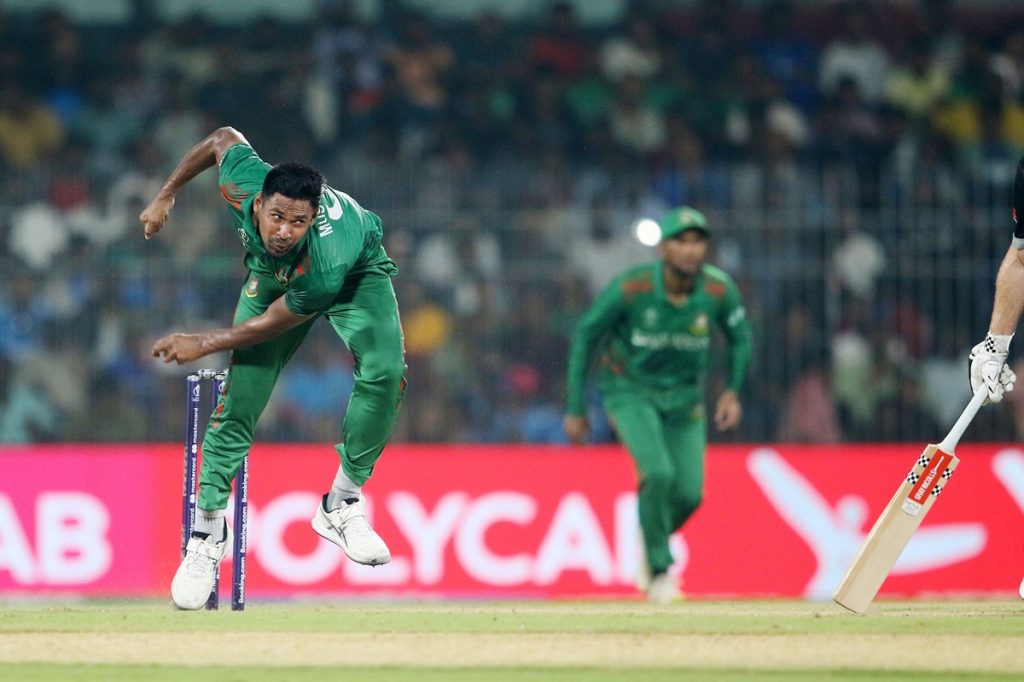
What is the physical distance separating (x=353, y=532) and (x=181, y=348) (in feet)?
4.43

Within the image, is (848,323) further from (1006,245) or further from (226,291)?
(226,291)

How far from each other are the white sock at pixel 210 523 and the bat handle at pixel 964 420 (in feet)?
10.8

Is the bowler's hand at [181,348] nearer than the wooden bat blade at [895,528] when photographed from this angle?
Yes

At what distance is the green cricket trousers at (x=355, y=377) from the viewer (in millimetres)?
7613

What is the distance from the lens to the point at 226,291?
1250cm

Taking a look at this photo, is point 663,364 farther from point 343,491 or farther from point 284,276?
point 284,276

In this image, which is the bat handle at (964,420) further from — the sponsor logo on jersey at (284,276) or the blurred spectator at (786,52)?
the blurred spectator at (786,52)

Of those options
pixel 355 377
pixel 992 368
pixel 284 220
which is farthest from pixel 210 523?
pixel 992 368

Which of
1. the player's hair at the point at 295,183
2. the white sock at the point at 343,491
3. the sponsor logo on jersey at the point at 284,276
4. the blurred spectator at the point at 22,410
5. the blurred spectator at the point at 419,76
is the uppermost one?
the blurred spectator at the point at 419,76

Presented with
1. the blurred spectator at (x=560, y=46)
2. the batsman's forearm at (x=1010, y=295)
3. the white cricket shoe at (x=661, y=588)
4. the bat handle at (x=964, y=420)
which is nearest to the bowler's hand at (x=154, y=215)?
the bat handle at (x=964, y=420)

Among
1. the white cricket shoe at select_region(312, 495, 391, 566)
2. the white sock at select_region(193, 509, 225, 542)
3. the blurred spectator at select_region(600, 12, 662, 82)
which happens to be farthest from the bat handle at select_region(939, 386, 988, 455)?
the blurred spectator at select_region(600, 12, 662, 82)

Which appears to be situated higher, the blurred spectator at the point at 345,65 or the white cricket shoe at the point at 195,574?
the blurred spectator at the point at 345,65

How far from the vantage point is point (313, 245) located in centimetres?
720

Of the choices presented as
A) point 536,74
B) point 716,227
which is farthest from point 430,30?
point 716,227
